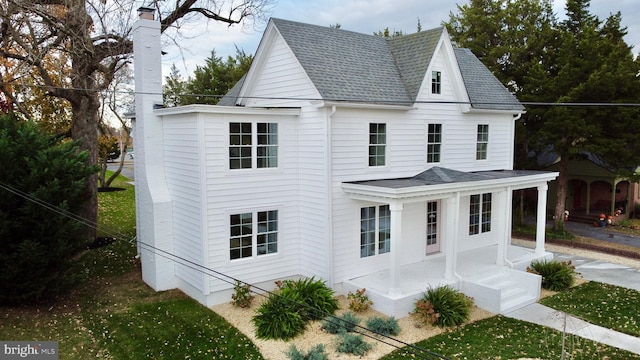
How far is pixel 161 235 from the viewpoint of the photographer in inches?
533

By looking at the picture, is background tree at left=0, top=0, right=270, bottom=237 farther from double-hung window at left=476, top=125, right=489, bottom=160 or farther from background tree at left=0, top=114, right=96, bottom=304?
double-hung window at left=476, top=125, right=489, bottom=160

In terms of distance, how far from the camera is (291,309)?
1121 centimetres

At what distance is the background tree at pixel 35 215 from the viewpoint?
11039mm

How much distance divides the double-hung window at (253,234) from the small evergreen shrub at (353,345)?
388 centimetres

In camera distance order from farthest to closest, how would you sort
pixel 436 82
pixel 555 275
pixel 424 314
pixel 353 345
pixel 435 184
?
pixel 436 82, pixel 555 275, pixel 435 184, pixel 424 314, pixel 353 345

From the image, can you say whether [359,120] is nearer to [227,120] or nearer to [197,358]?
[227,120]

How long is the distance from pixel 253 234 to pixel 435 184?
5356mm

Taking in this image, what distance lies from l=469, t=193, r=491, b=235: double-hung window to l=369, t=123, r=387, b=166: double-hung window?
4.95 meters

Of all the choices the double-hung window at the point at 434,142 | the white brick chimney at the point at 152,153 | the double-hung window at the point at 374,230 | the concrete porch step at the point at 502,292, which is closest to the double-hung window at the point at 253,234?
the white brick chimney at the point at 152,153

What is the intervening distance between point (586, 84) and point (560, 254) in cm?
752

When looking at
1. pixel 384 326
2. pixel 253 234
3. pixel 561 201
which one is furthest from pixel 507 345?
pixel 561 201

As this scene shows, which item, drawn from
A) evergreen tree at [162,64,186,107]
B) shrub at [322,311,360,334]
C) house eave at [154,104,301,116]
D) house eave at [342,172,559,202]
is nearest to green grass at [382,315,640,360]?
shrub at [322,311,360,334]

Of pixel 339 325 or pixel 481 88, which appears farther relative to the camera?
pixel 481 88

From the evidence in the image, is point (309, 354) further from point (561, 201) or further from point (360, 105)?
point (561, 201)
